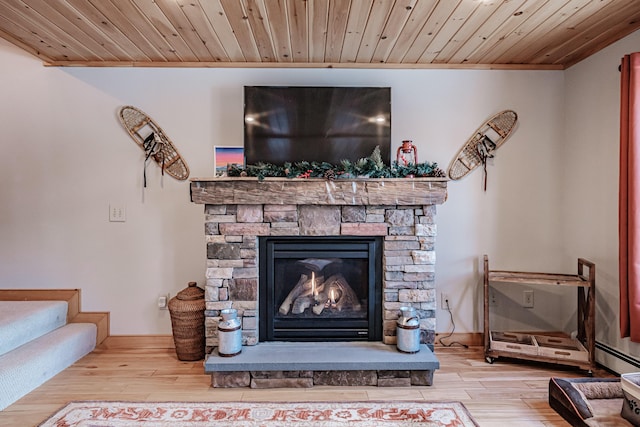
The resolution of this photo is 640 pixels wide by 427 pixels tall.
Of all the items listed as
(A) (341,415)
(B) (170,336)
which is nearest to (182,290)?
(B) (170,336)

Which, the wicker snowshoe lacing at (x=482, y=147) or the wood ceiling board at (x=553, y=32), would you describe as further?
the wicker snowshoe lacing at (x=482, y=147)

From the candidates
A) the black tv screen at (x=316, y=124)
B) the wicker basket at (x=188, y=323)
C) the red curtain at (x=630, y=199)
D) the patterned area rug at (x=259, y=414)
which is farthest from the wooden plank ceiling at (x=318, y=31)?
the patterned area rug at (x=259, y=414)

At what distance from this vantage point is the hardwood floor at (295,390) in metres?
2.03

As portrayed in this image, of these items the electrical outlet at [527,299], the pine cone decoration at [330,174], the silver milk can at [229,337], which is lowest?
the silver milk can at [229,337]

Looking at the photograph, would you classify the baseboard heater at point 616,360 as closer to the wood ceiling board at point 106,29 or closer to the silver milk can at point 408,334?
the silver milk can at point 408,334

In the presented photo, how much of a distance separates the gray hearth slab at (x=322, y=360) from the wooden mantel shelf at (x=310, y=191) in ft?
3.14

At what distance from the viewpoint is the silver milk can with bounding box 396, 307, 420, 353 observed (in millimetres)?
2398

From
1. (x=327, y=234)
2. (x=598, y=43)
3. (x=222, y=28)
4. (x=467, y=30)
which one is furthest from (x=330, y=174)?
(x=598, y=43)

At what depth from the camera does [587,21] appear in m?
2.22

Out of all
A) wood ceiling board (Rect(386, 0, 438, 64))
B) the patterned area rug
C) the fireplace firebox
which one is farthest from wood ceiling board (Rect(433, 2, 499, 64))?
the patterned area rug

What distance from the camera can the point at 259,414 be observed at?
1993 mm

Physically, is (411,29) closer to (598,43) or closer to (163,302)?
(598,43)

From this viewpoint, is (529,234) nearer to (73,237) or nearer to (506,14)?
(506,14)

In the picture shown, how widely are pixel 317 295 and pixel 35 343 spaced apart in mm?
1900
